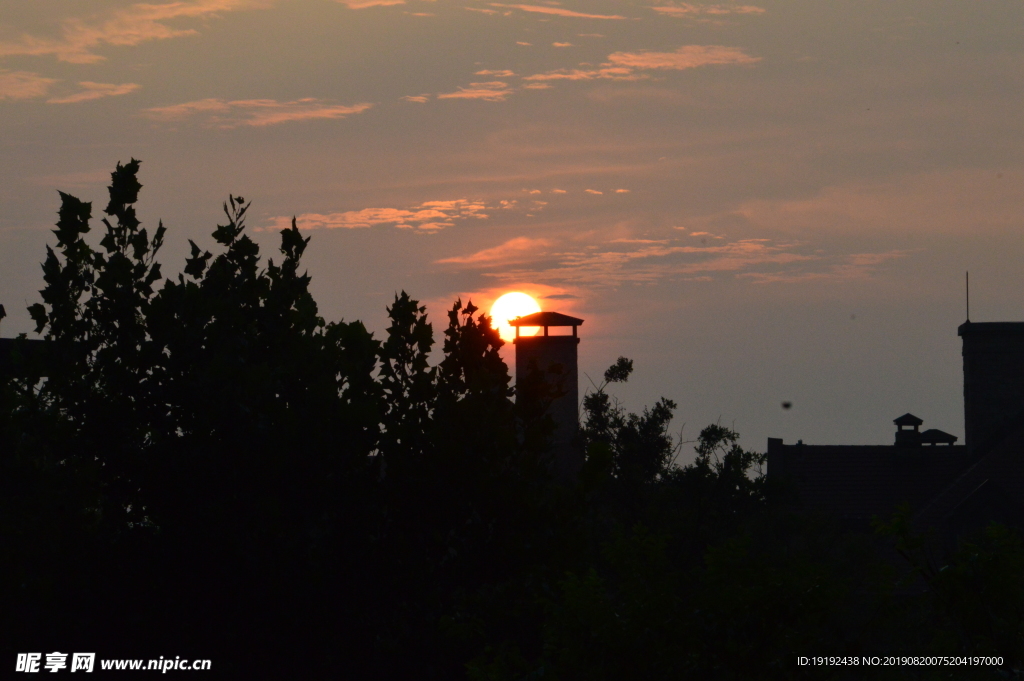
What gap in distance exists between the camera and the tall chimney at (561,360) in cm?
4225

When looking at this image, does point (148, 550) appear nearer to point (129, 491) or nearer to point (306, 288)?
point (129, 491)

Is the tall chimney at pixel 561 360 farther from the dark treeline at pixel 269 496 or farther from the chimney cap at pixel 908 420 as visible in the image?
the dark treeline at pixel 269 496

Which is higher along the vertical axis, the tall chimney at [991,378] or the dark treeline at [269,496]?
the tall chimney at [991,378]

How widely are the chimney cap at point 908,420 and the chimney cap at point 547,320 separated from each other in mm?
14977

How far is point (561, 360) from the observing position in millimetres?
44406

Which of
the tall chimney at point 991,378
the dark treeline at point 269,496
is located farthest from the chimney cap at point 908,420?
the dark treeline at point 269,496

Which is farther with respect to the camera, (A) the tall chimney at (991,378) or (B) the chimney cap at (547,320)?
(B) the chimney cap at (547,320)

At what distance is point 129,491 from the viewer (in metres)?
9.67

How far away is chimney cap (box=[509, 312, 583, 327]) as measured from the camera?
46156mm

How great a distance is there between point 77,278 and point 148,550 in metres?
→ 3.12

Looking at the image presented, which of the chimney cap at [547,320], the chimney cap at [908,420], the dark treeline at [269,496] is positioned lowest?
the dark treeline at [269,496]

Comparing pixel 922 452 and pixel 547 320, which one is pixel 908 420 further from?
pixel 547 320

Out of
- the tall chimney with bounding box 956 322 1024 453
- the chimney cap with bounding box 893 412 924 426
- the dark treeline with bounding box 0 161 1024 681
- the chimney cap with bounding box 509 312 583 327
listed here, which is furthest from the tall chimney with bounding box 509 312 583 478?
the dark treeline with bounding box 0 161 1024 681

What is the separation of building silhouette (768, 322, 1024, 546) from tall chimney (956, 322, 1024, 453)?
0.04 m
